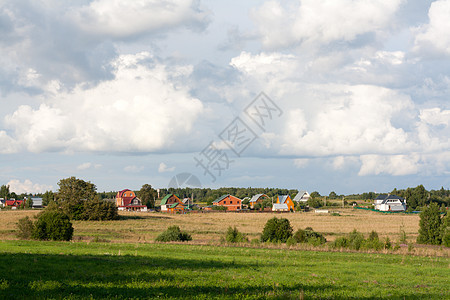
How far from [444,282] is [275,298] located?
1160 centimetres

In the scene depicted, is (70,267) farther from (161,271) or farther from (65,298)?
(65,298)

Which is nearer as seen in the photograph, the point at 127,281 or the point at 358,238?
the point at 127,281

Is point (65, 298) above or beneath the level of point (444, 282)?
above

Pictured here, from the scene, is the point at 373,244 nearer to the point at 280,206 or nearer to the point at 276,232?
the point at 276,232

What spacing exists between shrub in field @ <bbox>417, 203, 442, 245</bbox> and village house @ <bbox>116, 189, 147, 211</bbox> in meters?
109

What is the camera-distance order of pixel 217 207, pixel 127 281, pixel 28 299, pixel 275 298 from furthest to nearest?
pixel 217 207
pixel 127 281
pixel 275 298
pixel 28 299

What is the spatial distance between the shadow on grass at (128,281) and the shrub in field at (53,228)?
792 inches

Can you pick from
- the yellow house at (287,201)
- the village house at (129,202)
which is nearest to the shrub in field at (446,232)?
the yellow house at (287,201)

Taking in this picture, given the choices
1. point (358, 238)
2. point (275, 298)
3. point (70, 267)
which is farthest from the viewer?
point (358, 238)

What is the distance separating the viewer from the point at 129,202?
5989 inches

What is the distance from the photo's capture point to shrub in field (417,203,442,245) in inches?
1957

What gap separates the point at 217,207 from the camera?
145625 millimetres

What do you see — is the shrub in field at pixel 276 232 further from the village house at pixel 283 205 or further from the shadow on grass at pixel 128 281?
the village house at pixel 283 205

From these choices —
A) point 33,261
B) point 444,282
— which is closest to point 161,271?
point 33,261
